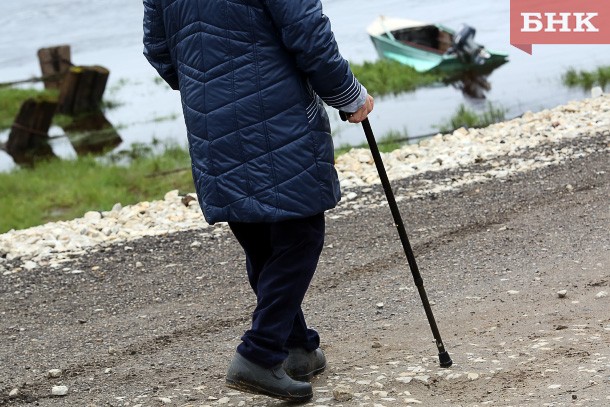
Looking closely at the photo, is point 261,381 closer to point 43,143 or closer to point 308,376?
point 308,376

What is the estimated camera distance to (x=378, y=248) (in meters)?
7.23

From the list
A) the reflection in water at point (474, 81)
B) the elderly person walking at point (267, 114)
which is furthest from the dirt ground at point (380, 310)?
the reflection in water at point (474, 81)

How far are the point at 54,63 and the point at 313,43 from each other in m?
17.9

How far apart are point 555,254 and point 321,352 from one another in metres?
2.18

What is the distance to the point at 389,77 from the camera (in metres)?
19.8

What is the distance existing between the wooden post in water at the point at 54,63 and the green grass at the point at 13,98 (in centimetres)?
28

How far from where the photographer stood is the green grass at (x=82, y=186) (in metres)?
11.6

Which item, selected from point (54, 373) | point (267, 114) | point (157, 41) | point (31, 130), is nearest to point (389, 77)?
point (31, 130)

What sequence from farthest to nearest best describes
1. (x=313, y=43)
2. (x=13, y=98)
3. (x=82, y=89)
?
(x=13, y=98) < (x=82, y=89) < (x=313, y=43)

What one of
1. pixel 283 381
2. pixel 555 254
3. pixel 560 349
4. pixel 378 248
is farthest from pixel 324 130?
pixel 378 248

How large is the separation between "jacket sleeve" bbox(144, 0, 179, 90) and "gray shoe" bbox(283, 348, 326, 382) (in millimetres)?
1174

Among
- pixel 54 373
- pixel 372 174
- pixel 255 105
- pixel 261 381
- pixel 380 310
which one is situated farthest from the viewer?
pixel 372 174

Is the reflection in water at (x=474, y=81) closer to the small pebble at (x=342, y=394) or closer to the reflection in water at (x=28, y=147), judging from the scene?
the reflection in water at (x=28, y=147)

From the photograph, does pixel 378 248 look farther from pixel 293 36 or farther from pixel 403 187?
pixel 293 36
